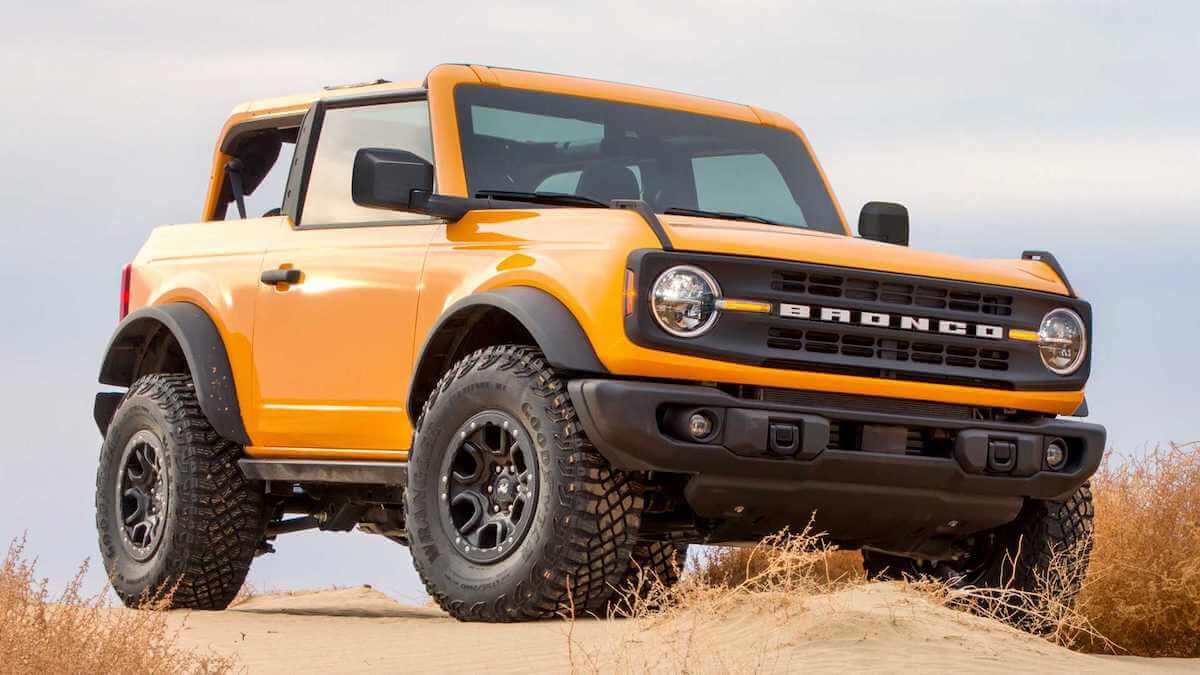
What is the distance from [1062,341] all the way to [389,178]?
3079mm

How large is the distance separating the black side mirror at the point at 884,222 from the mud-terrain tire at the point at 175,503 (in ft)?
11.4

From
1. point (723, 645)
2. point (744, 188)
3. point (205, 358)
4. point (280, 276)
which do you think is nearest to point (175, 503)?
point (205, 358)

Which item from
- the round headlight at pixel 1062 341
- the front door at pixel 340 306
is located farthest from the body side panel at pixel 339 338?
the round headlight at pixel 1062 341

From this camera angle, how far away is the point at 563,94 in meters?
9.40

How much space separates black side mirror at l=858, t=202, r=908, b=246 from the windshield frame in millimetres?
164

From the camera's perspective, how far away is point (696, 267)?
762 centimetres

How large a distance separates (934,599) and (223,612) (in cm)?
397

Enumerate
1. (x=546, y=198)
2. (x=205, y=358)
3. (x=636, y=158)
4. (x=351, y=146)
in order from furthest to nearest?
(x=205, y=358), (x=351, y=146), (x=636, y=158), (x=546, y=198)

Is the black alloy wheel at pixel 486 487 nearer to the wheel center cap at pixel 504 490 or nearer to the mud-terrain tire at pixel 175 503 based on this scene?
the wheel center cap at pixel 504 490

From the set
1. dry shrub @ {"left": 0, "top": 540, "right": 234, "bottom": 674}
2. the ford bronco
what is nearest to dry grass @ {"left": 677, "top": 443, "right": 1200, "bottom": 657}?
the ford bronco

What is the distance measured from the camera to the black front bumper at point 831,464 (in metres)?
7.50

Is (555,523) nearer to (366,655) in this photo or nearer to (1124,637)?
(366,655)

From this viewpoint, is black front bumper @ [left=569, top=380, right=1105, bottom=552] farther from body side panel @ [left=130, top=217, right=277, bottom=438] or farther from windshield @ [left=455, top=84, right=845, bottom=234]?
body side panel @ [left=130, top=217, right=277, bottom=438]

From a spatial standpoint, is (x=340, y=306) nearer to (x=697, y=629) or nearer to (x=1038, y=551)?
(x=697, y=629)
